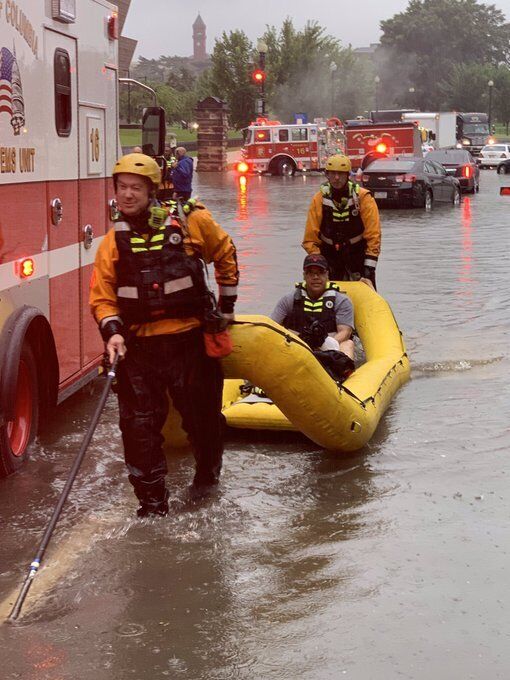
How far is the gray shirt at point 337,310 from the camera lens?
9.40 metres

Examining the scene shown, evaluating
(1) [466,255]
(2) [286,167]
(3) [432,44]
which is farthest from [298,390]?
(3) [432,44]

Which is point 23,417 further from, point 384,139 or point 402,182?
point 384,139

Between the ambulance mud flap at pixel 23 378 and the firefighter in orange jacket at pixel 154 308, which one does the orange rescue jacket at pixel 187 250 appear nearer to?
the firefighter in orange jacket at pixel 154 308

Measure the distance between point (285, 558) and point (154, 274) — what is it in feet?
4.99

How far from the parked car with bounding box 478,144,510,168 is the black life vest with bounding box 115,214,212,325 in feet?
181

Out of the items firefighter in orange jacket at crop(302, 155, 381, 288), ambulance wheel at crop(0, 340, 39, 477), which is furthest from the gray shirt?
ambulance wheel at crop(0, 340, 39, 477)

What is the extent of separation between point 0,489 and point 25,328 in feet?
3.10

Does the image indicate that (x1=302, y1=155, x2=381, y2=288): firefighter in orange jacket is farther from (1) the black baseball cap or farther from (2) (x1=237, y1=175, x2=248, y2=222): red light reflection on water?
(2) (x1=237, y1=175, x2=248, y2=222): red light reflection on water

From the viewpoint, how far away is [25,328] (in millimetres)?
7094

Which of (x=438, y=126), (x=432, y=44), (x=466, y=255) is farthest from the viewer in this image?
(x=432, y=44)

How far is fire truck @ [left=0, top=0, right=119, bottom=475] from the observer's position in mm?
6906

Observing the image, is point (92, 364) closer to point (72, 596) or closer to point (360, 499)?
point (360, 499)

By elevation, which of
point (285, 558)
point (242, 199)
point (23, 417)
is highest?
point (242, 199)

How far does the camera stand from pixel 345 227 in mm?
10977
